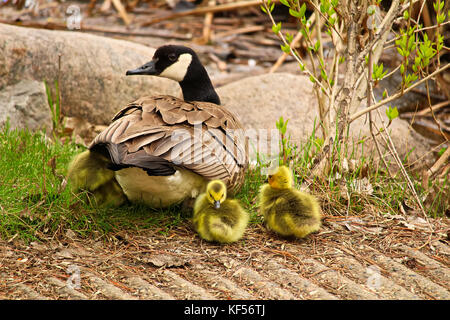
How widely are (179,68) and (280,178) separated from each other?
1.61 meters

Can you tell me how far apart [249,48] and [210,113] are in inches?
204

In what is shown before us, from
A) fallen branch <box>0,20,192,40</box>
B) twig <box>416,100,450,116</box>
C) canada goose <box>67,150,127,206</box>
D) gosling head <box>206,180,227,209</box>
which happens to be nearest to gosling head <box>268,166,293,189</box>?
gosling head <box>206,180,227,209</box>

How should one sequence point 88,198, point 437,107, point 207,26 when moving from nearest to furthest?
1. point 88,198
2. point 437,107
3. point 207,26

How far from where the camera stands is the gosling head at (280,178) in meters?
3.56

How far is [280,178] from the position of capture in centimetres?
357

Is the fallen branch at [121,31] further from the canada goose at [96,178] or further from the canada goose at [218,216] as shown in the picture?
the canada goose at [218,216]

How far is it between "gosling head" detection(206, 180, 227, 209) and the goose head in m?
1.52

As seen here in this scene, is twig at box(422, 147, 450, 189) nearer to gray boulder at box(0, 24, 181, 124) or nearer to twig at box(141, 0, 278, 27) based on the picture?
gray boulder at box(0, 24, 181, 124)

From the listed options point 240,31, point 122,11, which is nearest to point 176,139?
point 240,31

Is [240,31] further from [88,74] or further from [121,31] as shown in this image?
[88,74]

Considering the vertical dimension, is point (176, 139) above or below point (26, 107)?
above

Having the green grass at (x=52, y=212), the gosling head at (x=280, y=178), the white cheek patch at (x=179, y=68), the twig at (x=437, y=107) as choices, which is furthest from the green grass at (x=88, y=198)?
the twig at (x=437, y=107)

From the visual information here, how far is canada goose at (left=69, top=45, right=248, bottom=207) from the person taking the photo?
318 centimetres
